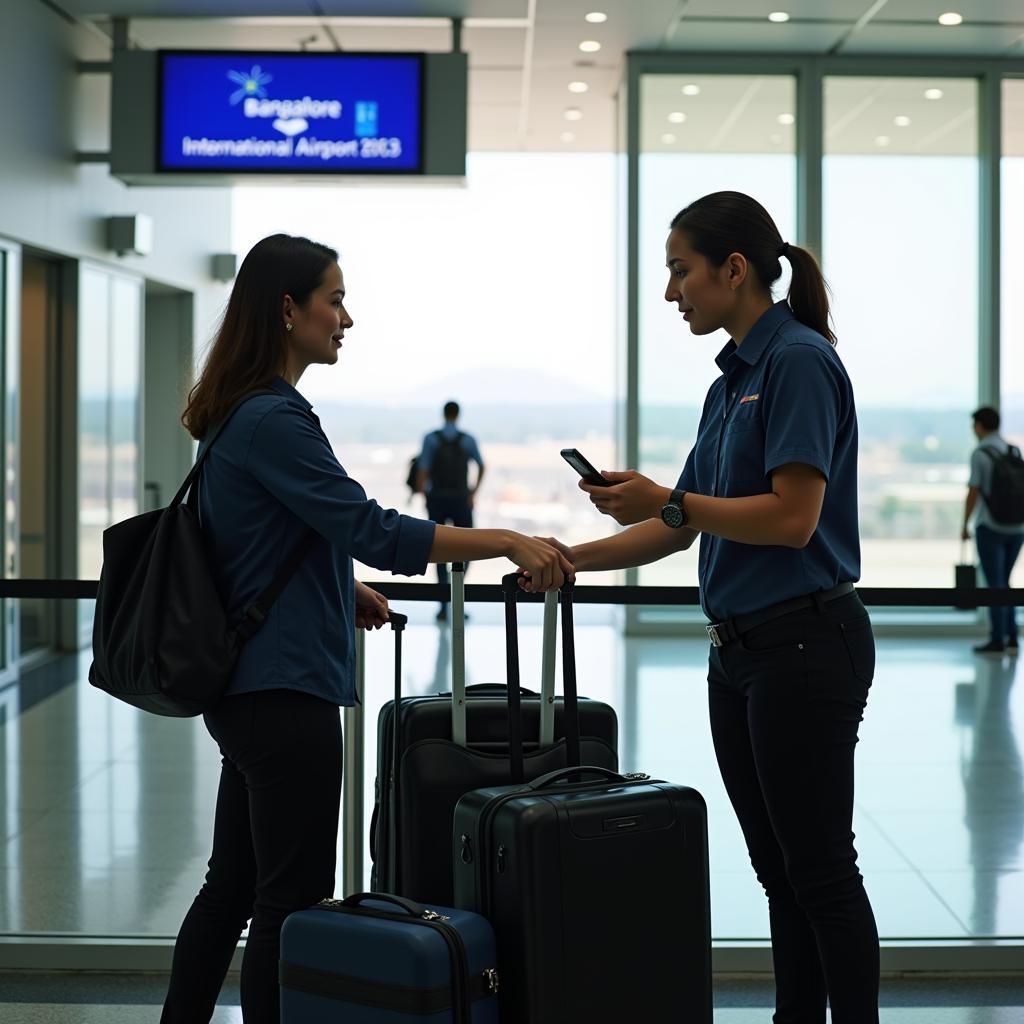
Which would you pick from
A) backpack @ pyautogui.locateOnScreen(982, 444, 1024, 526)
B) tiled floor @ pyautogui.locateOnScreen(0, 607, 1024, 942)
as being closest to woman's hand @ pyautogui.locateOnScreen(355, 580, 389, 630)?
tiled floor @ pyautogui.locateOnScreen(0, 607, 1024, 942)

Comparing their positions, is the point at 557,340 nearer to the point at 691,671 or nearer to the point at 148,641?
the point at 691,671

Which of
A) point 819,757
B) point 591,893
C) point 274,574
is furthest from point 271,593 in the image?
point 819,757

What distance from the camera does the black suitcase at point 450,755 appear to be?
221 centimetres

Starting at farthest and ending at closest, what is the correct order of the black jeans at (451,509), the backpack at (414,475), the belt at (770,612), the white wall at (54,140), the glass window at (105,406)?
the backpack at (414,475), the black jeans at (451,509), the glass window at (105,406), the white wall at (54,140), the belt at (770,612)

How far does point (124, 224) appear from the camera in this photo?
9.41 meters

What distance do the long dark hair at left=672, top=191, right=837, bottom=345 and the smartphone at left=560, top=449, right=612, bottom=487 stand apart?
0.38 meters

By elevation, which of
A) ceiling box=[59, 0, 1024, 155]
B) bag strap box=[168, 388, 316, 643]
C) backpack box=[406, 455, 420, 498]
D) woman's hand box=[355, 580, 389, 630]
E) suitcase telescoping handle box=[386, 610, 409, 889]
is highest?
ceiling box=[59, 0, 1024, 155]

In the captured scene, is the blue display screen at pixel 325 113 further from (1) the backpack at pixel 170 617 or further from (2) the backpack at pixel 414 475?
(1) the backpack at pixel 170 617

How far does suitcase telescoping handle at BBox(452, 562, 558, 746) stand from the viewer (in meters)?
2.21

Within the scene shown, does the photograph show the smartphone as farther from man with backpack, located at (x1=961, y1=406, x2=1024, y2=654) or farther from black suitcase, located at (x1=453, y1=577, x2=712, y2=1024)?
man with backpack, located at (x1=961, y1=406, x2=1024, y2=654)

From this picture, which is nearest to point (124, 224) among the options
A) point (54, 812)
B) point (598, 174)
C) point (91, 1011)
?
point (54, 812)

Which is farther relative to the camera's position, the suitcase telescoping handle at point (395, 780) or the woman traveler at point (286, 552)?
the suitcase telescoping handle at point (395, 780)

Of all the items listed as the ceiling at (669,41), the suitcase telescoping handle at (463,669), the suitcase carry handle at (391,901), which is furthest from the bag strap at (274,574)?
the ceiling at (669,41)

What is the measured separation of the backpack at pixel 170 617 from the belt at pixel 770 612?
693 mm
